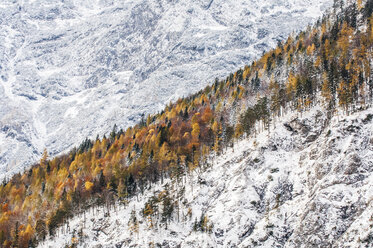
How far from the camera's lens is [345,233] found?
75188 mm

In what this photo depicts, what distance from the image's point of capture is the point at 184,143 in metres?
136

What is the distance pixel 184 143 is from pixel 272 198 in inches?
1840

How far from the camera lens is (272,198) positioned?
95.1 meters

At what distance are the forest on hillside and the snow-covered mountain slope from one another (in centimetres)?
283

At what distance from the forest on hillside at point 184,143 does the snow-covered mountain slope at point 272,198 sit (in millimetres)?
2829

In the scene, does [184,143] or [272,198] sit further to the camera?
[184,143]

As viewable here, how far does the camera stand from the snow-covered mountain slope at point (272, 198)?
264 ft

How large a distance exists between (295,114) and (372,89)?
69.8 feet

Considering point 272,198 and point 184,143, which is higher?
point 184,143

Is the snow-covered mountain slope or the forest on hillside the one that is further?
the forest on hillside

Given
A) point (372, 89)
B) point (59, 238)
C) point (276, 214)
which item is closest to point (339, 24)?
point (372, 89)

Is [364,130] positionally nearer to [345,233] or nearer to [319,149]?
[319,149]

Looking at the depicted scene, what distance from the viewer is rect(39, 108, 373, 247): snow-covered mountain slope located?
3172 inches

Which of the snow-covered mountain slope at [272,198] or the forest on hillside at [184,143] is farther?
the forest on hillside at [184,143]
